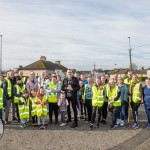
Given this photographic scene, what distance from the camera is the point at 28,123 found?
11.6 meters

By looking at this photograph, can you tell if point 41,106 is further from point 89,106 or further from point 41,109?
point 89,106

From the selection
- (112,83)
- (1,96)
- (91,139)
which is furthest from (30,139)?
(112,83)

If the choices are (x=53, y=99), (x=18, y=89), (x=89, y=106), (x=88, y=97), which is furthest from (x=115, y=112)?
(x=18, y=89)

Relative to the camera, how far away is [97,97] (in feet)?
36.0

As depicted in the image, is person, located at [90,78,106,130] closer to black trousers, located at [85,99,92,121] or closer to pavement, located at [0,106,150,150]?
pavement, located at [0,106,150,150]

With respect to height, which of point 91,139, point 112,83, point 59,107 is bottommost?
point 91,139

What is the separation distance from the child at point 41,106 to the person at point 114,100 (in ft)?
8.06

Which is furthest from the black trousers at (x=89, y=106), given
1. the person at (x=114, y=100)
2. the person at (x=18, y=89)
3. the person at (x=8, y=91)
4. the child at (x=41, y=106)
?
the person at (x=8, y=91)

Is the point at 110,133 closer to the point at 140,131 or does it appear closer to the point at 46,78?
the point at 140,131

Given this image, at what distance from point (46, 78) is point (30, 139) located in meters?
5.94

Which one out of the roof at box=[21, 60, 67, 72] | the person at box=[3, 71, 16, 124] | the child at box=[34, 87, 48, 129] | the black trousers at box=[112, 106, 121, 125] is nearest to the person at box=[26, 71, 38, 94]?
the person at box=[3, 71, 16, 124]

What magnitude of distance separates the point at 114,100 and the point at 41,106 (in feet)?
9.08

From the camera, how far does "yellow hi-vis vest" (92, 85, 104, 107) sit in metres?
11.0

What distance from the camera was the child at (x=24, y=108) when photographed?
11.0m
